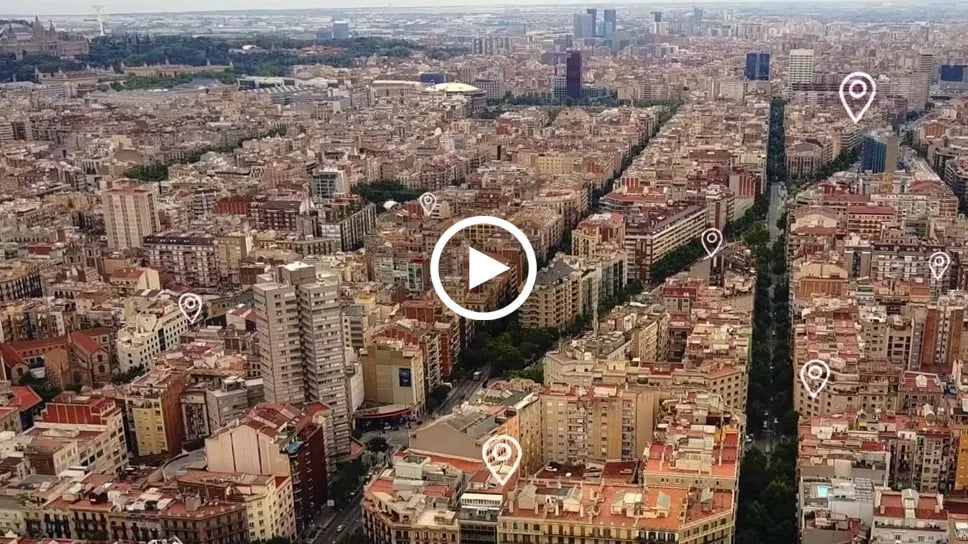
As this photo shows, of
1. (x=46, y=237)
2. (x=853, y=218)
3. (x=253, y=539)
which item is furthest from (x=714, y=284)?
(x=46, y=237)

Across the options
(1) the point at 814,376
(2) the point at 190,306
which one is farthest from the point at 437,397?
(2) the point at 190,306

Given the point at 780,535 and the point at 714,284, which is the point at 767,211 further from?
the point at 780,535

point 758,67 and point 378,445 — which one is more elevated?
point 758,67

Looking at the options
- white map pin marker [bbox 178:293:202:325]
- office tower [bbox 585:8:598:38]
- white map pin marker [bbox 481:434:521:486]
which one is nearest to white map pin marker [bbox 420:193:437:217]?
white map pin marker [bbox 178:293:202:325]

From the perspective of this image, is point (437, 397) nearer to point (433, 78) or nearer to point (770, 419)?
point (770, 419)

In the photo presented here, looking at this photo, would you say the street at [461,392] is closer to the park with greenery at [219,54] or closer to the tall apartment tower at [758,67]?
the park with greenery at [219,54]

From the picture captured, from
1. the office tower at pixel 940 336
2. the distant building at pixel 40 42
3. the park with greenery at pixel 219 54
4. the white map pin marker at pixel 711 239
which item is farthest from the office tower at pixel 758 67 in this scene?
the office tower at pixel 940 336

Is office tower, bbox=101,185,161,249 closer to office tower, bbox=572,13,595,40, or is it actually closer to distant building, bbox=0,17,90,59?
distant building, bbox=0,17,90,59
